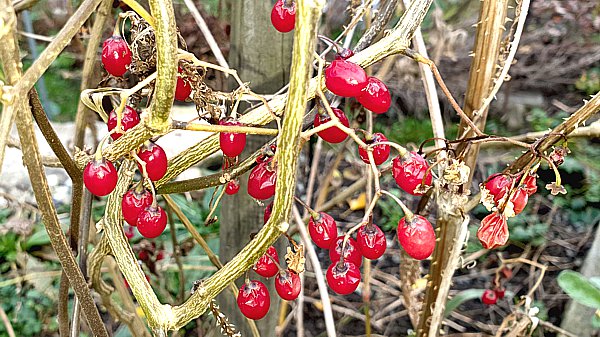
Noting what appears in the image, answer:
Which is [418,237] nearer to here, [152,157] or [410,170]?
[410,170]

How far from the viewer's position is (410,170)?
0.57 m

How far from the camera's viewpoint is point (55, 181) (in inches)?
98.7

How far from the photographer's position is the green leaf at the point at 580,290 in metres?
1.06

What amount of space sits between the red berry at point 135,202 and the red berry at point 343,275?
20cm

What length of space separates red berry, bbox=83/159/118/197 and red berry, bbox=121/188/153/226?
0.19 feet

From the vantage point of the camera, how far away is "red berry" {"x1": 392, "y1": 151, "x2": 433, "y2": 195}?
0.57 metres

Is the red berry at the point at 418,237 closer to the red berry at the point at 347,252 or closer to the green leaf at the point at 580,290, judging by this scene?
the red berry at the point at 347,252

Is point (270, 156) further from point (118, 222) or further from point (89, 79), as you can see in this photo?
point (89, 79)

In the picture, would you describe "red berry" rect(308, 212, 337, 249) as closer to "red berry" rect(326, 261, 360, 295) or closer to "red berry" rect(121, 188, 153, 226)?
"red berry" rect(326, 261, 360, 295)

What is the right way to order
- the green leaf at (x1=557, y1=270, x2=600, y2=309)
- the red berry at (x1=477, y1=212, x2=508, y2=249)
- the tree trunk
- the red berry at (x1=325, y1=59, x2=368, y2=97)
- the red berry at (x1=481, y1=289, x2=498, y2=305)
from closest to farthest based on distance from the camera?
1. the red berry at (x1=325, y1=59, x2=368, y2=97)
2. the red berry at (x1=477, y1=212, x2=508, y2=249)
3. the tree trunk
4. the green leaf at (x1=557, y1=270, x2=600, y2=309)
5. the red berry at (x1=481, y1=289, x2=498, y2=305)

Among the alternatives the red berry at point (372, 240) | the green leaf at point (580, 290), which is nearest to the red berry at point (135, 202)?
the red berry at point (372, 240)

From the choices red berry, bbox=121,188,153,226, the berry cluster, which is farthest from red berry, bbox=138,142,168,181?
the berry cluster

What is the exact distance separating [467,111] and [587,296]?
1.60 feet

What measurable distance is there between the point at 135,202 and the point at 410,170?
0.90 ft
